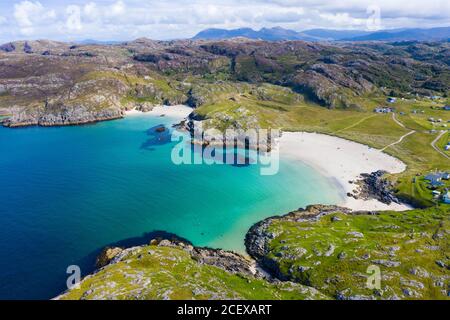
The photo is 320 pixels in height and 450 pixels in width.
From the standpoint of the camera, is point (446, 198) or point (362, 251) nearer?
point (362, 251)

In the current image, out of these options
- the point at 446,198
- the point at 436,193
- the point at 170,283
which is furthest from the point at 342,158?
the point at 170,283

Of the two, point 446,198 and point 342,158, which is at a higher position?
point 342,158

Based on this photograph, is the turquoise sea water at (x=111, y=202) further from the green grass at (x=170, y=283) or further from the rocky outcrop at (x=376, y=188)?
the green grass at (x=170, y=283)

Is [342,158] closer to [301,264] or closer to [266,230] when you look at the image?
[266,230]

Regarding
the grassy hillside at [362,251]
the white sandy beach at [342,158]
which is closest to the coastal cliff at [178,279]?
the grassy hillside at [362,251]
